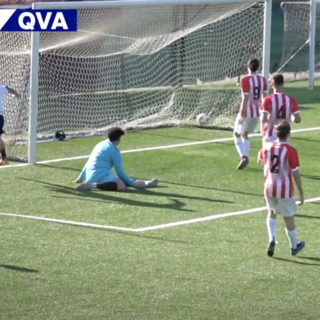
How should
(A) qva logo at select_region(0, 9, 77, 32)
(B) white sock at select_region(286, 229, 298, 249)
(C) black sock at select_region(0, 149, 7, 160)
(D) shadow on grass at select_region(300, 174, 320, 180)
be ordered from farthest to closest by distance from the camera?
1. (A) qva logo at select_region(0, 9, 77, 32)
2. (C) black sock at select_region(0, 149, 7, 160)
3. (D) shadow on grass at select_region(300, 174, 320, 180)
4. (B) white sock at select_region(286, 229, 298, 249)

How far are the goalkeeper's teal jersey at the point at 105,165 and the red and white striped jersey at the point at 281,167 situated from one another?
13.9ft

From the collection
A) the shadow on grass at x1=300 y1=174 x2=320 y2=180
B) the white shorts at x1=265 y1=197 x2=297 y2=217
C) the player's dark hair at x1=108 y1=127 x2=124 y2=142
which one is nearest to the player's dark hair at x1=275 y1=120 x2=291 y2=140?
the white shorts at x1=265 y1=197 x2=297 y2=217

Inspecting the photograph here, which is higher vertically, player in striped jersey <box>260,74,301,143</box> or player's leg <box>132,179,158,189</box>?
player in striped jersey <box>260,74,301,143</box>

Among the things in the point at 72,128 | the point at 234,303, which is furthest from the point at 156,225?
the point at 72,128

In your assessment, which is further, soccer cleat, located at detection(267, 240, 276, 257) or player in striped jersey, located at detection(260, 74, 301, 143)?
player in striped jersey, located at detection(260, 74, 301, 143)

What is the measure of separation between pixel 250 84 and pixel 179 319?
8.78 metres

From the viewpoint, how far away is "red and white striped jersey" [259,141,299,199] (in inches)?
427

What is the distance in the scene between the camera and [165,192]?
1505 cm

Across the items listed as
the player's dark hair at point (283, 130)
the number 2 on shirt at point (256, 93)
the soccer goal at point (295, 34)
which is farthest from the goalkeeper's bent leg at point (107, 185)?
the soccer goal at point (295, 34)

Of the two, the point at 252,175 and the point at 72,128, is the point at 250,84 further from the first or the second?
the point at 72,128

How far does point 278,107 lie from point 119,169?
8.13 feet

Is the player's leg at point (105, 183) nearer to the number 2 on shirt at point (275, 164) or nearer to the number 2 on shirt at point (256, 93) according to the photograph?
the number 2 on shirt at point (256, 93)

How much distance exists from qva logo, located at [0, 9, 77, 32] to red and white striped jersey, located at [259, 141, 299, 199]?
746 cm

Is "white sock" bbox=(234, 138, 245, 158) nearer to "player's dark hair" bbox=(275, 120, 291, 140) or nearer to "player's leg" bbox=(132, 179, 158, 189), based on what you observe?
"player's leg" bbox=(132, 179, 158, 189)
